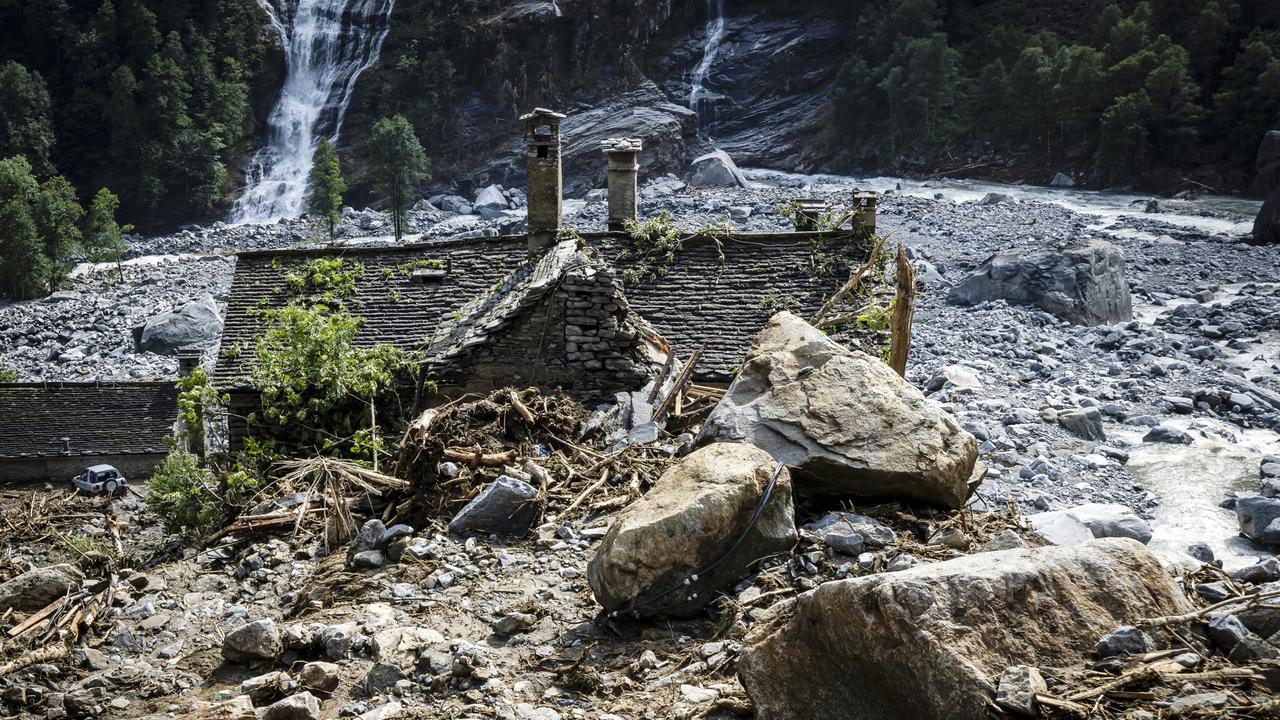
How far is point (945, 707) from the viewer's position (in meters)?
3.74

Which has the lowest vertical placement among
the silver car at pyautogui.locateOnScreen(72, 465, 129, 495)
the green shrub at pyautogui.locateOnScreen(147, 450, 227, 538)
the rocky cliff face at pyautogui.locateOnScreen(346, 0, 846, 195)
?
the silver car at pyautogui.locateOnScreen(72, 465, 129, 495)

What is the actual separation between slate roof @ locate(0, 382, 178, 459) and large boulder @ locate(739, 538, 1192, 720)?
837 inches

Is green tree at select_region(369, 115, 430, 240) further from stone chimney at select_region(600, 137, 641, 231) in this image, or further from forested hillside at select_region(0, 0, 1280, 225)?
stone chimney at select_region(600, 137, 641, 231)

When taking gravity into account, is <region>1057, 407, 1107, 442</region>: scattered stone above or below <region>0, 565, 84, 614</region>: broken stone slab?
below

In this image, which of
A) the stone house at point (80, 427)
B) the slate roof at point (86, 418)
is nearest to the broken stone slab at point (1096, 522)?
the stone house at point (80, 427)

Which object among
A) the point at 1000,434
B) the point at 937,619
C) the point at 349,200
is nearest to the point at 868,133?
the point at 349,200

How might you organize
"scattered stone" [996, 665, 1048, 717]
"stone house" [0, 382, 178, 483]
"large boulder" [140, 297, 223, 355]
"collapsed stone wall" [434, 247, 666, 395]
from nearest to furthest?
"scattered stone" [996, 665, 1048, 717]
"collapsed stone wall" [434, 247, 666, 395]
"stone house" [0, 382, 178, 483]
"large boulder" [140, 297, 223, 355]

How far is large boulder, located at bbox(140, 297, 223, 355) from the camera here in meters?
32.7

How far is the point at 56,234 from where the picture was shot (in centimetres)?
4272

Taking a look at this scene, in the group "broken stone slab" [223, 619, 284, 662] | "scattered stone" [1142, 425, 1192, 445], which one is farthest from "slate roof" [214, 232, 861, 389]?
"broken stone slab" [223, 619, 284, 662]

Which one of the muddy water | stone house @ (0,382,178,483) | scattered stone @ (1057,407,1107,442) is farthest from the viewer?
stone house @ (0,382,178,483)

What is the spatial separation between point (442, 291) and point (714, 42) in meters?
52.2

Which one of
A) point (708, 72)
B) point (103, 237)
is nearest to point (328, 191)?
point (103, 237)

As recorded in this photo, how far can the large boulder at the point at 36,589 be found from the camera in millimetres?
7609
